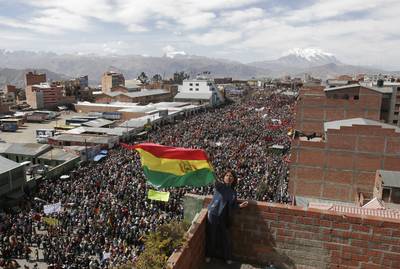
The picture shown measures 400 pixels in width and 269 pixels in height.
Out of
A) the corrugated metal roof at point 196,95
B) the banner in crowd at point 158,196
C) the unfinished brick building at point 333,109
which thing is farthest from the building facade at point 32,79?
the banner in crowd at point 158,196

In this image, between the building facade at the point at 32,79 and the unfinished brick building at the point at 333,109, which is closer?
the unfinished brick building at the point at 333,109

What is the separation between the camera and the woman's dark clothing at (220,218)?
16.3ft

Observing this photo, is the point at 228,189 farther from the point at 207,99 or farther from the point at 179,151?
the point at 207,99

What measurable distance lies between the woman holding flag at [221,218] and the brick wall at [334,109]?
2708 cm

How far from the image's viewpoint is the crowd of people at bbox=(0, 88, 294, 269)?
1465 centimetres

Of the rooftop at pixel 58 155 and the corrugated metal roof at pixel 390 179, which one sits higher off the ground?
the corrugated metal roof at pixel 390 179

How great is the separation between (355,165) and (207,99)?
192ft

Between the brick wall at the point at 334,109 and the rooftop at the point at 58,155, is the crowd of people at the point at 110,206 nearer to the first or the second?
the rooftop at the point at 58,155

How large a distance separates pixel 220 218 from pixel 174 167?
Answer: 174cm

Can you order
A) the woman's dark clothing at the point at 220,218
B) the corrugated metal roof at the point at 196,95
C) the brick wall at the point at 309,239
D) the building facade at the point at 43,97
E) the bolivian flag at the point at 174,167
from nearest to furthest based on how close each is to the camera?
1. the brick wall at the point at 309,239
2. the woman's dark clothing at the point at 220,218
3. the bolivian flag at the point at 174,167
4. the building facade at the point at 43,97
5. the corrugated metal roof at the point at 196,95

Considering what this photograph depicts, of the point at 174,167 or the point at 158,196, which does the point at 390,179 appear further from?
the point at 174,167

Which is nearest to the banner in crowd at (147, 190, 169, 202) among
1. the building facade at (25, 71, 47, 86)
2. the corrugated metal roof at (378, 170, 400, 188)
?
the corrugated metal roof at (378, 170, 400, 188)

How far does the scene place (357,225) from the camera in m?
4.58

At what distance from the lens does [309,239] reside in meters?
4.88
